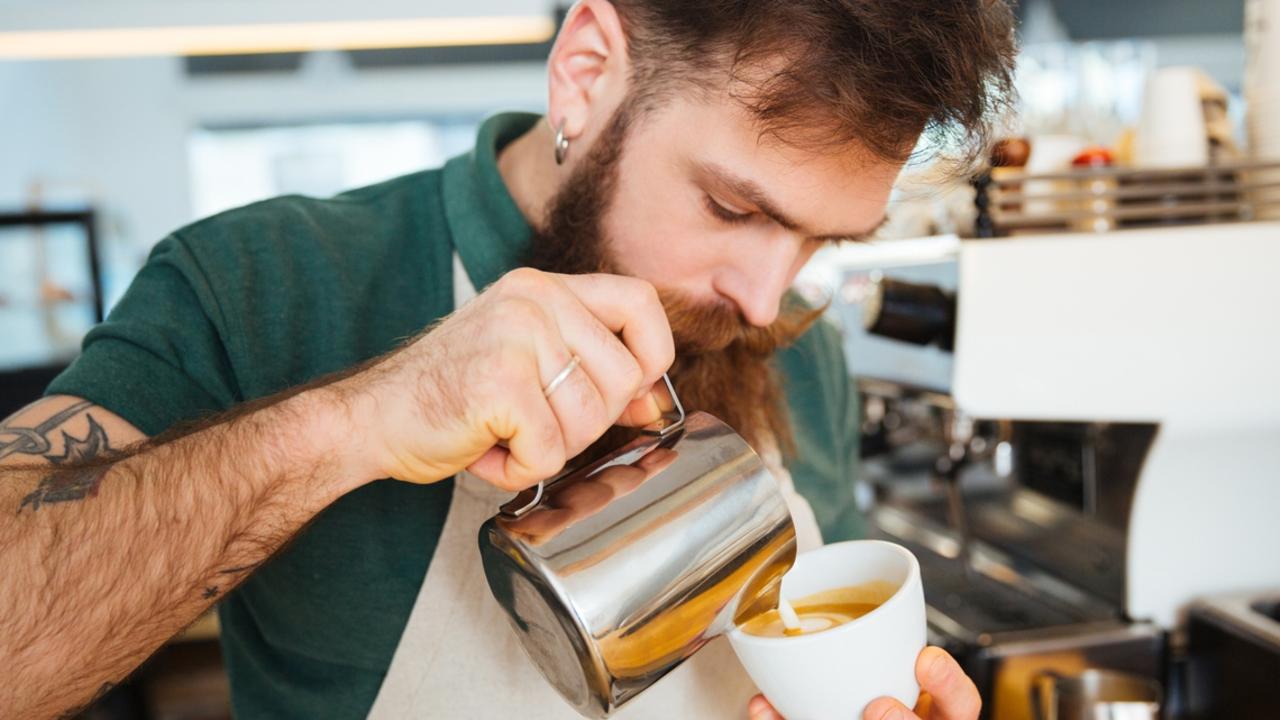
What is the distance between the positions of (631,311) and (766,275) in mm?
286

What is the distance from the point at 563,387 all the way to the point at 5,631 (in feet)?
1.23

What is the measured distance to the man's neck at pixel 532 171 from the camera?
110cm

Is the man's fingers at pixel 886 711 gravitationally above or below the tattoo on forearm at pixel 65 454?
below

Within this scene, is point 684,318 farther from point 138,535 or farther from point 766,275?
point 138,535

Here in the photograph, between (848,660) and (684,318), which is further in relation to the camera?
(684,318)

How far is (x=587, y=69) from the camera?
3.29ft

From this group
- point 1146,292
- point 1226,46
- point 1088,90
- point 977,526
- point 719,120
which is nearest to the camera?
point 719,120

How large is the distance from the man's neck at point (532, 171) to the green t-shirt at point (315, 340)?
37 millimetres

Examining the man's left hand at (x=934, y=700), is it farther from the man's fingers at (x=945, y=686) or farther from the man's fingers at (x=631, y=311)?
the man's fingers at (x=631, y=311)

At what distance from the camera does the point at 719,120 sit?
2.89 ft

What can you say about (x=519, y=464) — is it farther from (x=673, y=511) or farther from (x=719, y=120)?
(x=719, y=120)

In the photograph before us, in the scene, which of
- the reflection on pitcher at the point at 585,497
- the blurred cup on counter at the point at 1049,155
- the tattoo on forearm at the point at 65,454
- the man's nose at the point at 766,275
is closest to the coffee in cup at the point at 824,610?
the reflection on pitcher at the point at 585,497

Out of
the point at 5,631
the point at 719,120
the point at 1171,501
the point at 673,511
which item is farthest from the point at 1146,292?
the point at 5,631

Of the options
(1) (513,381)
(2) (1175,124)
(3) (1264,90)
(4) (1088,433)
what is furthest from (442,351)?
(3) (1264,90)
